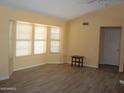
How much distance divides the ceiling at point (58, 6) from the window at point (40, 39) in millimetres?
1059

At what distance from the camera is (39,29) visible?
8195mm

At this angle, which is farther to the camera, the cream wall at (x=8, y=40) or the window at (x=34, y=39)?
the window at (x=34, y=39)

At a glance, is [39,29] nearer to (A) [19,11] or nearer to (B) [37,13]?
(B) [37,13]

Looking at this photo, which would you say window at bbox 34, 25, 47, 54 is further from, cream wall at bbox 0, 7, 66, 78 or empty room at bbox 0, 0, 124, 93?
cream wall at bbox 0, 7, 66, 78

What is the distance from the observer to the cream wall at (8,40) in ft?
17.5

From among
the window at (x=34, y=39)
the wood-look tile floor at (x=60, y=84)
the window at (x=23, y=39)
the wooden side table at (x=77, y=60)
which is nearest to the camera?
the wood-look tile floor at (x=60, y=84)

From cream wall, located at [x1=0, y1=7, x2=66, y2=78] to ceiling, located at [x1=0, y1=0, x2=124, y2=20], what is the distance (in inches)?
11.0

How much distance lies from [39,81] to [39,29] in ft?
11.5

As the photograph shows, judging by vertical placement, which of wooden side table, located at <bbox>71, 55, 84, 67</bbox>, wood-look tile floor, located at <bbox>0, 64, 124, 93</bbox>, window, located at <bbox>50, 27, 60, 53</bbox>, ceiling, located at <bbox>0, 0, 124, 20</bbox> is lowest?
wood-look tile floor, located at <bbox>0, 64, 124, 93</bbox>

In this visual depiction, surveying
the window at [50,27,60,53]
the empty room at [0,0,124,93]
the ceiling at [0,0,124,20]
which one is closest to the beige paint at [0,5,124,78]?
the empty room at [0,0,124,93]

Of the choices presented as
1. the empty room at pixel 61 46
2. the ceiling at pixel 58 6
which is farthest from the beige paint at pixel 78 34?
the ceiling at pixel 58 6

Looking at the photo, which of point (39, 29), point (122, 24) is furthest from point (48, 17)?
point (122, 24)

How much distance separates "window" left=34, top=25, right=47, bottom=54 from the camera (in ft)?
26.3

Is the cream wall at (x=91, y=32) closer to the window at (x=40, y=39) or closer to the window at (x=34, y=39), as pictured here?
the window at (x=34, y=39)
